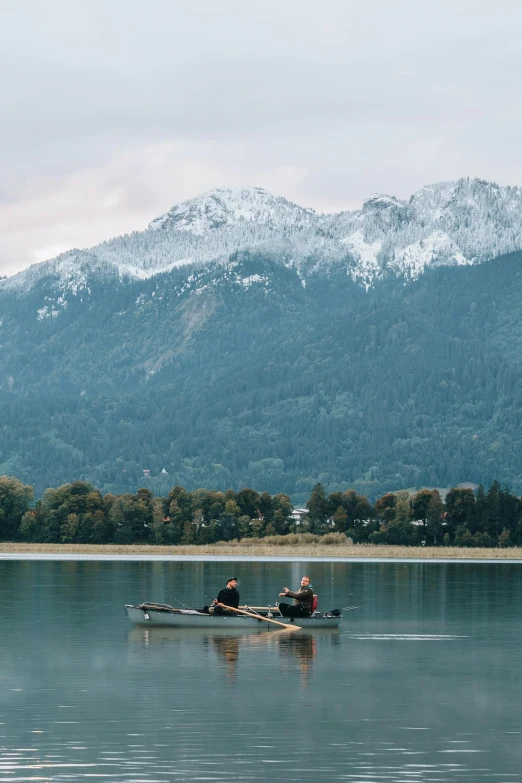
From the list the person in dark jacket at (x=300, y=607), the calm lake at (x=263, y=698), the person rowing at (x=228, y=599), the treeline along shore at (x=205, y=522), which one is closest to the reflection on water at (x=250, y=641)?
the calm lake at (x=263, y=698)

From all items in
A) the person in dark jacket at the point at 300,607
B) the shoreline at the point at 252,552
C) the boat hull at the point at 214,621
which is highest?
the person in dark jacket at the point at 300,607

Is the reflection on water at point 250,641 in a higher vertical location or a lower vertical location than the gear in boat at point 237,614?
lower

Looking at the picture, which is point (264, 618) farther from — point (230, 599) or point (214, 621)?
point (214, 621)

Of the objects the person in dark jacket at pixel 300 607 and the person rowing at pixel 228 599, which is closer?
the person rowing at pixel 228 599

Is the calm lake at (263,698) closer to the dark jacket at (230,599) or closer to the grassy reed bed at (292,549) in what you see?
the dark jacket at (230,599)

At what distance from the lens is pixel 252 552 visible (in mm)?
168625

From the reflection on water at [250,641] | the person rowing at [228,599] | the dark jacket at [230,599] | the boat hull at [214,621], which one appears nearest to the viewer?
the reflection on water at [250,641]

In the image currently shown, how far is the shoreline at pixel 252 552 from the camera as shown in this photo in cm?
17175

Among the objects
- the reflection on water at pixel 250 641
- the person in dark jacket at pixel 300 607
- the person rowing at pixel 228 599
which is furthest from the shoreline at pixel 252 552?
the person rowing at pixel 228 599

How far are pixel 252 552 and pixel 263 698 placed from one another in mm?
123670

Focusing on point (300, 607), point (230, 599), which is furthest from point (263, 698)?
point (300, 607)

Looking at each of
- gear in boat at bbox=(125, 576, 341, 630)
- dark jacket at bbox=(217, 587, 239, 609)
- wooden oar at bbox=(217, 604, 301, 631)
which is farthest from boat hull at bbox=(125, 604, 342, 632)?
dark jacket at bbox=(217, 587, 239, 609)

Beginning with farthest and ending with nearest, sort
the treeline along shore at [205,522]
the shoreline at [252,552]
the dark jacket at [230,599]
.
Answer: the treeline along shore at [205,522]
the shoreline at [252,552]
the dark jacket at [230,599]

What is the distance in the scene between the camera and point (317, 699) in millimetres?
45469
